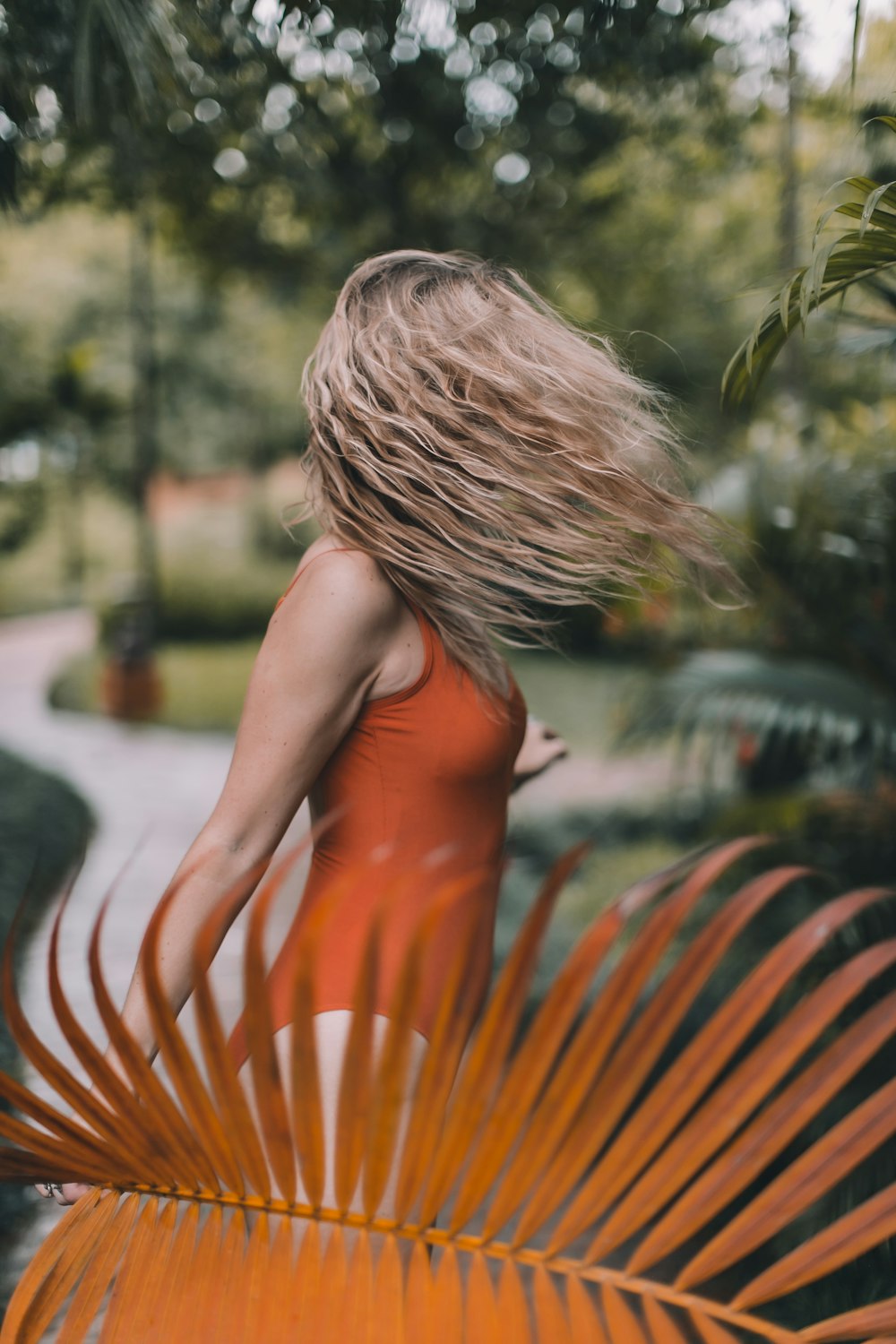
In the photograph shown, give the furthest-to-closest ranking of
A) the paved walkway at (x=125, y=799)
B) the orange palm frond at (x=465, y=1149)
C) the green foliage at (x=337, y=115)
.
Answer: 1. the paved walkway at (x=125, y=799)
2. the green foliage at (x=337, y=115)
3. the orange palm frond at (x=465, y=1149)

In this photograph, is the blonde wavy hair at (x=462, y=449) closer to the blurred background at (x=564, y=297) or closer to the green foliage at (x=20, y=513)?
the blurred background at (x=564, y=297)

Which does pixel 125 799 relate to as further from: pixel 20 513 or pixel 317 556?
pixel 20 513

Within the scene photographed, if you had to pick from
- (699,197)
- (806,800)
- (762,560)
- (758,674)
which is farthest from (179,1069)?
(699,197)

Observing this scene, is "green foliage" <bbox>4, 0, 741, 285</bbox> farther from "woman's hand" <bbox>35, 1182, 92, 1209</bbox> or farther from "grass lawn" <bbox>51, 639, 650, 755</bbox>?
"grass lawn" <bbox>51, 639, 650, 755</bbox>

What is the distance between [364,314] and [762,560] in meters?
2.71

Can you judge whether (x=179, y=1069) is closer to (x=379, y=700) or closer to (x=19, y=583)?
(x=379, y=700)

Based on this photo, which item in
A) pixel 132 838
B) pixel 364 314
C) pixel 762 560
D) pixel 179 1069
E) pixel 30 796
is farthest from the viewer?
pixel 132 838

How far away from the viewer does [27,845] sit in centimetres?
491

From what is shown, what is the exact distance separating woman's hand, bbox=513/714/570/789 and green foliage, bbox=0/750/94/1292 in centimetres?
163

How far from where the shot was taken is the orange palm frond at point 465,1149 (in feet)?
2.74

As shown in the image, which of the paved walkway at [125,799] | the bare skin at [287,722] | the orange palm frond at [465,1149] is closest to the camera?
the orange palm frond at [465,1149]

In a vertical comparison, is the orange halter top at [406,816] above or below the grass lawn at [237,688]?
above

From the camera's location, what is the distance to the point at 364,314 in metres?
1.47

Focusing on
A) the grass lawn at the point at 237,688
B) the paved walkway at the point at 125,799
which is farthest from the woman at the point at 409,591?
the grass lawn at the point at 237,688
